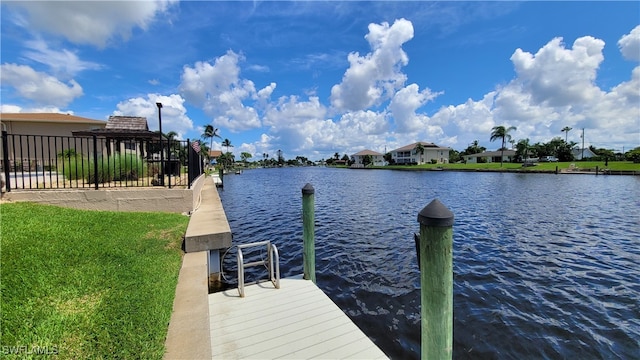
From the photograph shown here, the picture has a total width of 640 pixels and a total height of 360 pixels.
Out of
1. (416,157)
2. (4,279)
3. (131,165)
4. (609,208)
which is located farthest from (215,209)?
(416,157)

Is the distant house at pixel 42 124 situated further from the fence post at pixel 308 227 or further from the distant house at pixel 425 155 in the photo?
the distant house at pixel 425 155

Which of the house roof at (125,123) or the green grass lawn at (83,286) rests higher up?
the house roof at (125,123)

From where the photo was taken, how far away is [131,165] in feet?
32.5

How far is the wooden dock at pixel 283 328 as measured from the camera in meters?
3.44

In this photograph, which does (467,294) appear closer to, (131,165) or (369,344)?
(369,344)

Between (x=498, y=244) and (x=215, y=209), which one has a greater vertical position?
(x=215, y=209)

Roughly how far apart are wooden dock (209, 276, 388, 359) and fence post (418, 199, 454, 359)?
104cm

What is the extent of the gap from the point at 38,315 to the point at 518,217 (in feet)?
55.4

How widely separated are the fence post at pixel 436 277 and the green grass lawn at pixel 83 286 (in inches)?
98.4

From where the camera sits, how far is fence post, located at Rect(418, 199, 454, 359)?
241 cm

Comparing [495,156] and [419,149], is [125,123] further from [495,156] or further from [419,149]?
[495,156]

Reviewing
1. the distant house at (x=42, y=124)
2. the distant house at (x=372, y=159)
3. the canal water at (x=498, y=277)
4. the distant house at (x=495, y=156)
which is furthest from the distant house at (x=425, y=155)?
the distant house at (x=42, y=124)

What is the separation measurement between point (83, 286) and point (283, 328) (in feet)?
8.24

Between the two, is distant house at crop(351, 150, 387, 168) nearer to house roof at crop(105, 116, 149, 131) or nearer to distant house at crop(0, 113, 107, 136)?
distant house at crop(0, 113, 107, 136)
